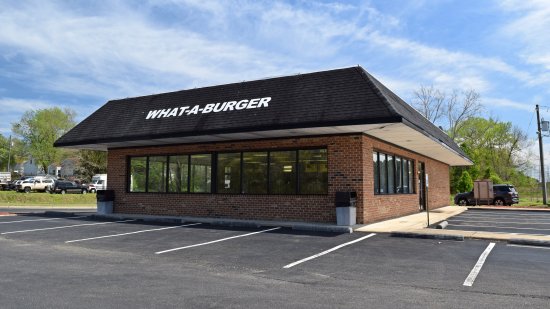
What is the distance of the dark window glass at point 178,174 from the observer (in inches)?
708

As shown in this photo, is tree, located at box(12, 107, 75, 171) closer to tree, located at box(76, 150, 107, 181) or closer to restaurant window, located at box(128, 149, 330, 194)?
tree, located at box(76, 150, 107, 181)

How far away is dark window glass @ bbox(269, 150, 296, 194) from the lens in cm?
1545

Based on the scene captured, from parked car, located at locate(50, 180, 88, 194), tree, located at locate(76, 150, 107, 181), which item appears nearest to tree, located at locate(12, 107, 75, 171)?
tree, located at locate(76, 150, 107, 181)

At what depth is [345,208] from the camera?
13617 mm

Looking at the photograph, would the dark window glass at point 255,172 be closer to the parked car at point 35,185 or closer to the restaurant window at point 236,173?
the restaurant window at point 236,173

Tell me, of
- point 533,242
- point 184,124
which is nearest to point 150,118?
point 184,124

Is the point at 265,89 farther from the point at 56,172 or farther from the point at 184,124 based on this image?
the point at 56,172

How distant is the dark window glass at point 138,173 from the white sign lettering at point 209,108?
2.48 m

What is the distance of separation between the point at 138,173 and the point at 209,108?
5.49 metres

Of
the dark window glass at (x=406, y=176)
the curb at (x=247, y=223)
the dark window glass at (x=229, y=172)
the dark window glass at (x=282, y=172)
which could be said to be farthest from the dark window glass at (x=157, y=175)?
the dark window glass at (x=406, y=176)

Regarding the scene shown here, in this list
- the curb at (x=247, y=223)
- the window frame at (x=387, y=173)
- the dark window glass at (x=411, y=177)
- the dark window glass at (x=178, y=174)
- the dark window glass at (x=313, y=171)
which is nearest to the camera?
the curb at (x=247, y=223)

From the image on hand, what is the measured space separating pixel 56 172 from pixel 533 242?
3901 inches

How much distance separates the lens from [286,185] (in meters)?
15.5

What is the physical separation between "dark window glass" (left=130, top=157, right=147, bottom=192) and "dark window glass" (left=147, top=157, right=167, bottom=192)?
0.34m
